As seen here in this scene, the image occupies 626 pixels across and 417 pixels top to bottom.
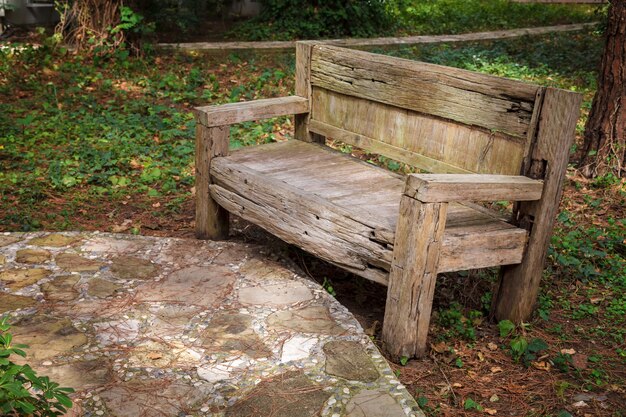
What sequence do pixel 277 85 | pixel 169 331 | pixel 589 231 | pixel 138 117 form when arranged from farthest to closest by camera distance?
pixel 277 85 < pixel 138 117 < pixel 589 231 < pixel 169 331

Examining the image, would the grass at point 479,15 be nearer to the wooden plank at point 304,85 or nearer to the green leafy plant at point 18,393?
the wooden plank at point 304,85

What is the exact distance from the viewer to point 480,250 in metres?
3.45

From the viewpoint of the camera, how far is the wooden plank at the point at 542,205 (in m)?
3.34

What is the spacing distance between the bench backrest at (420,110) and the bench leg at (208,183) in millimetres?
765

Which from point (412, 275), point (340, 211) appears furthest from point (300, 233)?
point (412, 275)

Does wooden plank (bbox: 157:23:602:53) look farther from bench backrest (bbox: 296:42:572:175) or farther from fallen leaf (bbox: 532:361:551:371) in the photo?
fallen leaf (bbox: 532:361:551:371)

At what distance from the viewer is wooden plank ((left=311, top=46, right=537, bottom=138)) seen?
11.6ft

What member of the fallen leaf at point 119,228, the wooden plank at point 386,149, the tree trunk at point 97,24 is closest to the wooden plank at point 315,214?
the wooden plank at point 386,149

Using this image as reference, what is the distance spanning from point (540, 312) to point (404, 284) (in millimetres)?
1133

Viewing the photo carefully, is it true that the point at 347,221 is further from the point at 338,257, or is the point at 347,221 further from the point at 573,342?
the point at 573,342

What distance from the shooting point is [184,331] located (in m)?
3.28

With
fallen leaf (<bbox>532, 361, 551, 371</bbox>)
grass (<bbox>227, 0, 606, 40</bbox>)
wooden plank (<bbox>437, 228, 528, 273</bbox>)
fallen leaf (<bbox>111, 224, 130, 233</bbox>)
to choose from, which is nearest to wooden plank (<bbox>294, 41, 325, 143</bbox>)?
fallen leaf (<bbox>111, 224, 130, 233</bbox>)

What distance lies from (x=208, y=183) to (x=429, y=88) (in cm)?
155

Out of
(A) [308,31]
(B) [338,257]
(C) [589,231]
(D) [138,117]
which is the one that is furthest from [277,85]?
(B) [338,257]
